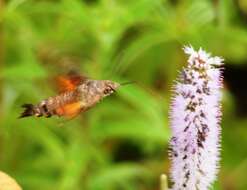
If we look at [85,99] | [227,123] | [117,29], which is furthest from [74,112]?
[227,123]

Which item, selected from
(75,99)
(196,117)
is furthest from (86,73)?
(196,117)

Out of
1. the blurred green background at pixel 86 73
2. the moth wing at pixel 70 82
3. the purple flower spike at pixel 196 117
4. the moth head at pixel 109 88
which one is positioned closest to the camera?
the purple flower spike at pixel 196 117

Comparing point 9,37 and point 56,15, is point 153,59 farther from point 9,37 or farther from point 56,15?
point 9,37

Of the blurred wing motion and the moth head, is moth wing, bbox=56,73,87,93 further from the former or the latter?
the moth head

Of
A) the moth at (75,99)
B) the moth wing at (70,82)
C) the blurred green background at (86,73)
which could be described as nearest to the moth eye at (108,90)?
the moth at (75,99)

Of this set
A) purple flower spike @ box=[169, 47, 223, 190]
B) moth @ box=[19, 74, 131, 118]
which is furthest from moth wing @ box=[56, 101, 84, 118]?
purple flower spike @ box=[169, 47, 223, 190]

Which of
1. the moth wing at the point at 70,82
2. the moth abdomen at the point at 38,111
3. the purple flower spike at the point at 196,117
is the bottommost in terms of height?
the purple flower spike at the point at 196,117

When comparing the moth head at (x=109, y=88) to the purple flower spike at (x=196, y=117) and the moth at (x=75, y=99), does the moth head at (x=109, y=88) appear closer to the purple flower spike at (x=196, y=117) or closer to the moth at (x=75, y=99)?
the moth at (x=75, y=99)

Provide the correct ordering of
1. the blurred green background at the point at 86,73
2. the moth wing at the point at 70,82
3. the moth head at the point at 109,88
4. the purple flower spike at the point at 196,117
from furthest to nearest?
the blurred green background at the point at 86,73 < the moth wing at the point at 70,82 < the moth head at the point at 109,88 < the purple flower spike at the point at 196,117
